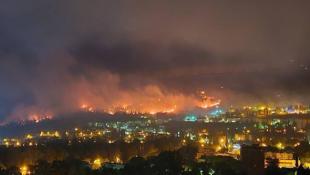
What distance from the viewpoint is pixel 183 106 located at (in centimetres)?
7044

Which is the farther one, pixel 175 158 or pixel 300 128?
pixel 300 128

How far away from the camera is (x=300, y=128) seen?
4175 centimetres

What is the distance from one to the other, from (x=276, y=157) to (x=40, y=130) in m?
40.4

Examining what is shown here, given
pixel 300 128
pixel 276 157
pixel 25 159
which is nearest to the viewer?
pixel 276 157

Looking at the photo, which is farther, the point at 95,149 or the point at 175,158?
the point at 95,149

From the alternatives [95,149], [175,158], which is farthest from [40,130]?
[175,158]

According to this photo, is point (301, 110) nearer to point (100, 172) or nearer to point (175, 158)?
point (175, 158)

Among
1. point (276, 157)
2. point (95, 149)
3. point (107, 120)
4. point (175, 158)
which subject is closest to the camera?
point (175, 158)

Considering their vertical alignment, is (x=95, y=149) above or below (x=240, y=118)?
below

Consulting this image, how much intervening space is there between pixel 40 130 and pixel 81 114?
40.9 feet

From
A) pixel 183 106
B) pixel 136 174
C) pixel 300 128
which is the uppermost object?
pixel 183 106

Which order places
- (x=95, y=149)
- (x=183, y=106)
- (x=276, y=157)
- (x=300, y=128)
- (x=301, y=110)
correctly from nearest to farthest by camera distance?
(x=276, y=157) < (x=95, y=149) < (x=300, y=128) < (x=301, y=110) < (x=183, y=106)

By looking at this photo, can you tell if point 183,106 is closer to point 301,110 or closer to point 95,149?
point 301,110

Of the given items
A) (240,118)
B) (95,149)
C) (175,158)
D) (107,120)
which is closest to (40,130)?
(107,120)
